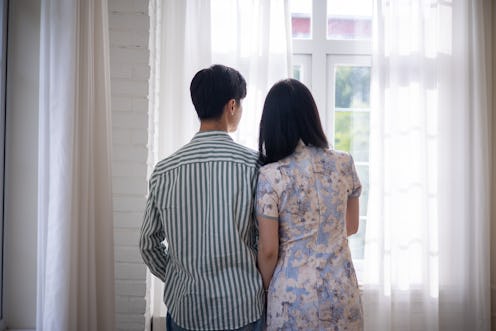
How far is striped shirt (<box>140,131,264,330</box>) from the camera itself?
4.36 ft

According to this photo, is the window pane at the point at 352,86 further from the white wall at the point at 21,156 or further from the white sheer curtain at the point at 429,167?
the white wall at the point at 21,156

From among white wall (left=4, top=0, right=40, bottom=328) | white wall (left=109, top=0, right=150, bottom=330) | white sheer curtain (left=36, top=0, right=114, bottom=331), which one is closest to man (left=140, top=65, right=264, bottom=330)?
white sheer curtain (left=36, top=0, right=114, bottom=331)

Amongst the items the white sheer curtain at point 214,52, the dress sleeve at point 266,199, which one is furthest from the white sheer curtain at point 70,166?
the white sheer curtain at point 214,52

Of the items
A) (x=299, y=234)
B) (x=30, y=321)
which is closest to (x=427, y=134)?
(x=299, y=234)

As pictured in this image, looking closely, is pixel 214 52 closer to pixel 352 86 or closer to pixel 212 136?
pixel 352 86

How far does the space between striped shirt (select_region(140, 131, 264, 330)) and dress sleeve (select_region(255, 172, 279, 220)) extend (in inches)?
1.1

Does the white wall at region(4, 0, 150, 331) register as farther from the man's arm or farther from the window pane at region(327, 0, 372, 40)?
the window pane at region(327, 0, 372, 40)

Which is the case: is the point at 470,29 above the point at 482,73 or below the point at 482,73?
above

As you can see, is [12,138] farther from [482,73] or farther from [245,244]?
[482,73]

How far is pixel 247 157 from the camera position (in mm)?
1384

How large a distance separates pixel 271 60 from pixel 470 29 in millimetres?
1166

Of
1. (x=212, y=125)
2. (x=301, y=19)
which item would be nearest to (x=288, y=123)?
(x=212, y=125)

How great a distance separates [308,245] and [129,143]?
3.89 ft

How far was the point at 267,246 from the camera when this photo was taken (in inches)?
54.6
